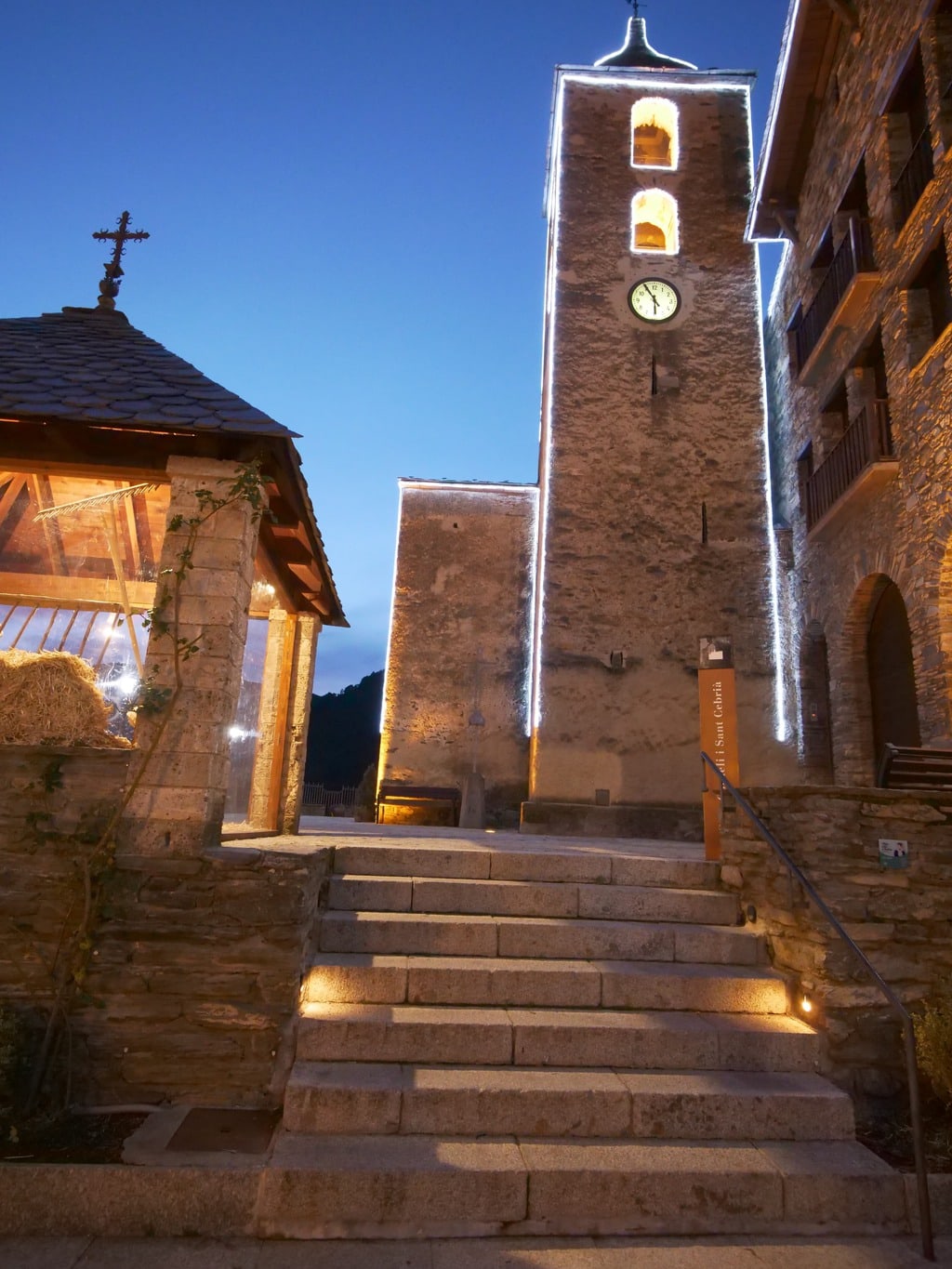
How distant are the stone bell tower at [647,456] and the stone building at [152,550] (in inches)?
216

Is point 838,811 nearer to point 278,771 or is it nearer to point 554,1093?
point 554,1093

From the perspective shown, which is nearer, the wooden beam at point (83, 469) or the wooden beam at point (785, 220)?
the wooden beam at point (83, 469)

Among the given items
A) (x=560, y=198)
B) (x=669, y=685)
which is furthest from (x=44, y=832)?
(x=560, y=198)

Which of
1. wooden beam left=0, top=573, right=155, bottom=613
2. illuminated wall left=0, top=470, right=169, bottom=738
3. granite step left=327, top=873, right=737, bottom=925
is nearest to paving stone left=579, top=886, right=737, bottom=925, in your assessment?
granite step left=327, top=873, right=737, bottom=925

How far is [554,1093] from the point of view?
328 cm

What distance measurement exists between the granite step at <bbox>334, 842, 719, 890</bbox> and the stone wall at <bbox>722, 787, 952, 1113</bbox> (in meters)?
0.70

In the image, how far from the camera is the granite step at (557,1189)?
2.85 metres

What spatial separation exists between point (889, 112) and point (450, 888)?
35.5 ft

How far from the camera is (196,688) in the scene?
389 centimetres

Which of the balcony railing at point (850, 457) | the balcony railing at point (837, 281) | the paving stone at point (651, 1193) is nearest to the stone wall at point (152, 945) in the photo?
the paving stone at point (651, 1193)

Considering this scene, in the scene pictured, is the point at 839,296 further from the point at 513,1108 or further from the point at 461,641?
the point at 513,1108

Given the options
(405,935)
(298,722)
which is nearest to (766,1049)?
(405,935)

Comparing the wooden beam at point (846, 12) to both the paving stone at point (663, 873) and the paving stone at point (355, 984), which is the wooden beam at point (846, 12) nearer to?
the paving stone at point (663, 873)

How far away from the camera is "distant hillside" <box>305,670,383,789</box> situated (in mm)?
32219
